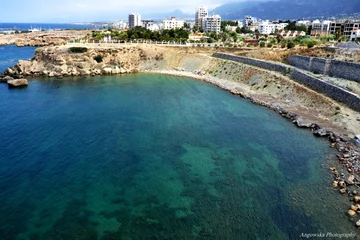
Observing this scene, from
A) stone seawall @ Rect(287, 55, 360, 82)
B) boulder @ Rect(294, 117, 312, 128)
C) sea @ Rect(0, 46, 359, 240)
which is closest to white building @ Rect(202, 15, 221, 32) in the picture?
stone seawall @ Rect(287, 55, 360, 82)

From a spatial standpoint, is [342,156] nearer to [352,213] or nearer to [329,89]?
[352,213]

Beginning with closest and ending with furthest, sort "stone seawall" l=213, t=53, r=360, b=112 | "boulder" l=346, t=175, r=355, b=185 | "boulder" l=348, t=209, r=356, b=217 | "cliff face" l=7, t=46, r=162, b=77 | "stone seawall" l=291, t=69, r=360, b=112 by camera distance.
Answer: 1. "boulder" l=348, t=209, r=356, b=217
2. "boulder" l=346, t=175, r=355, b=185
3. "stone seawall" l=291, t=69, r=360, b=112
4. "stone seawall" l=213, t=53, r=360, b=112
5. "cliff face" l=7, t=46, r=162, b=77

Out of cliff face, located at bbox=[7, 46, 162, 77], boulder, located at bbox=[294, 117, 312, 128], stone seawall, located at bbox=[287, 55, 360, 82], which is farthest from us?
cliff face, located at bbox=[7, 46, 162, 77]

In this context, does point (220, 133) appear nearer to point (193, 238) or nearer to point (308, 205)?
point (308, 205)

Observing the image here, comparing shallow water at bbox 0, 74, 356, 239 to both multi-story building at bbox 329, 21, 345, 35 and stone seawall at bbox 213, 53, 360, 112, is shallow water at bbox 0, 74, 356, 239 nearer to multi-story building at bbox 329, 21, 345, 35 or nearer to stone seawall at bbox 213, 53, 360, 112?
stone seawall at bbox 213, 53, 360, 112

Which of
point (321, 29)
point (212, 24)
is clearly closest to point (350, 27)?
point (321, 29)
